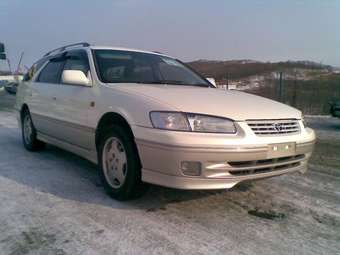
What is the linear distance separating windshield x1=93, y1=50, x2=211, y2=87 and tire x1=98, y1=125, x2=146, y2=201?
718 mm

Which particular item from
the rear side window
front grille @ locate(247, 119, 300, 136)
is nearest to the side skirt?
the rear side window

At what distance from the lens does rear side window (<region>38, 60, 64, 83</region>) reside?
4.98 meters

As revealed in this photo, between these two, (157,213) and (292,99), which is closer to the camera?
(157,213)

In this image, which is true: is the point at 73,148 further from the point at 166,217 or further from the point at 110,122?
the point at 166,217

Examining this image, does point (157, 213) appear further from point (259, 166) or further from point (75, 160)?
point (75, 160)


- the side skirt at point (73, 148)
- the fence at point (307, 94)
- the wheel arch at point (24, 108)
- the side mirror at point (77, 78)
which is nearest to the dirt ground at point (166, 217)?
the side skirt at point (73, 148)

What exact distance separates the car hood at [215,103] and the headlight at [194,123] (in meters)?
0.05

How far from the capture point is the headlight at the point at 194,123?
290 centimetres

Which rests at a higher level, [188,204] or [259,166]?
[259,166]

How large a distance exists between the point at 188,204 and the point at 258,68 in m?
24.0

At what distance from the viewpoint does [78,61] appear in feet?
14.7

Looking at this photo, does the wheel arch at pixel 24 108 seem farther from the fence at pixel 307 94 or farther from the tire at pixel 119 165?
the fence at pixel 307 94

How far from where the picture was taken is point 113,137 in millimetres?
3447

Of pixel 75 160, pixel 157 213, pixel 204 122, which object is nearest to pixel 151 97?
pixel 204 122
